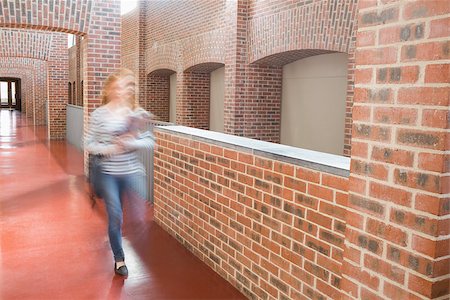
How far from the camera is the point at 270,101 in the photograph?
28.6 ft

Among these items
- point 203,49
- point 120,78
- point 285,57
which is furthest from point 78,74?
point 120,78

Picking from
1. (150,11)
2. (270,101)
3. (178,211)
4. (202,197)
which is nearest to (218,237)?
(202,197)

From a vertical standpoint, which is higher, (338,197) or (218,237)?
(338,197)

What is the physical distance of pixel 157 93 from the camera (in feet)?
44.7

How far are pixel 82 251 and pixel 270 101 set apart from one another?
5.24 meters

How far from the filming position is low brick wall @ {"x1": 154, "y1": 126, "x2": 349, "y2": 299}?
2625 millimetres

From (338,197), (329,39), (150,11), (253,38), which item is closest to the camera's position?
(338,197)

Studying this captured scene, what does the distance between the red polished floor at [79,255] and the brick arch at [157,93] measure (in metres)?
6.70

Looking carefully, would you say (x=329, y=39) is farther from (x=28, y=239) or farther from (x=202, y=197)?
(x=28, y=239)

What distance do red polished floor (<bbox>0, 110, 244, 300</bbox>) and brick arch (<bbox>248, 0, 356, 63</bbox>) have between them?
3.43 metres

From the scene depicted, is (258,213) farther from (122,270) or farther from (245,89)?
(245,89)

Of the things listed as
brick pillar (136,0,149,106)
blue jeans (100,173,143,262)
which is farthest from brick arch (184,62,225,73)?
blue jeans (100,173,143,262)

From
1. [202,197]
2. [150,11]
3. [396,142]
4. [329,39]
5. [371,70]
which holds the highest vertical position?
[150,11]

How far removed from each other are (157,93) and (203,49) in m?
3.95
